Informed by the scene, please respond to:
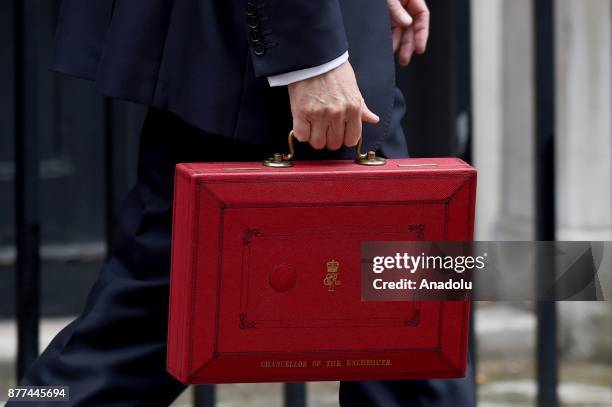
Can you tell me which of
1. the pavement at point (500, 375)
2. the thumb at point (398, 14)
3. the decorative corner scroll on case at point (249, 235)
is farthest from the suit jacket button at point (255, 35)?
the pavement at point (500, 375)

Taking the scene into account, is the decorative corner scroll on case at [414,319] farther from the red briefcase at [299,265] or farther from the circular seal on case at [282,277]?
the circular seal on case at [282,277]

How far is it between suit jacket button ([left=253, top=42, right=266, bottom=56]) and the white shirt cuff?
0.13 ft

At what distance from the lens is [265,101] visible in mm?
1826

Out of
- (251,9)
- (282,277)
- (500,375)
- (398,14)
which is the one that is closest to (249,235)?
(282,277)

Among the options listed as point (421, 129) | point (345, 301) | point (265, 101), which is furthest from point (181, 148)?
point (421, 129)

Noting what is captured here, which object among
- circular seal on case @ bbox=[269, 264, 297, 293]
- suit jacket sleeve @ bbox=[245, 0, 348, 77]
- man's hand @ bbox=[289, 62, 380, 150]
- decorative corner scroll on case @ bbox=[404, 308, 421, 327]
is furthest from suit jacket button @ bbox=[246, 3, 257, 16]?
decorative corner scroll on case @ bbox=[404, 308, 421, 327]

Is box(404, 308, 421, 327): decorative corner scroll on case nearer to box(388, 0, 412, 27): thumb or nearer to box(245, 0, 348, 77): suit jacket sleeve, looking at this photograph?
box(245, 0, 348, 77): suit jacket sleeve

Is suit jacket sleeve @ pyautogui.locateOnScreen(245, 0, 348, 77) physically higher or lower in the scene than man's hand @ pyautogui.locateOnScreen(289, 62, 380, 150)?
higher

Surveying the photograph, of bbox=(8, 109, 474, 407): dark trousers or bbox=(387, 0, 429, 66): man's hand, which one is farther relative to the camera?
bbox=(387, 0, 429, 66): man's hand

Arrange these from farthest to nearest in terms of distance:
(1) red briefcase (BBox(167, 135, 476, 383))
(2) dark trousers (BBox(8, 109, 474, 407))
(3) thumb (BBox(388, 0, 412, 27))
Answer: (3) thumb (BBox(388, 0, 412, 27)) < (2) dark trousers (BBox(8, 109, 474, 407)) < (1) red briefcase (BBox(167, 135, 476, 383))

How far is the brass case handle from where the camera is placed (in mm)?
1748

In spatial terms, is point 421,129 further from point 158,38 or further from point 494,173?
point 158,38

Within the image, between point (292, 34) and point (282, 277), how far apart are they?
13.5 inches

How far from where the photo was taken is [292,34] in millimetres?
1727
